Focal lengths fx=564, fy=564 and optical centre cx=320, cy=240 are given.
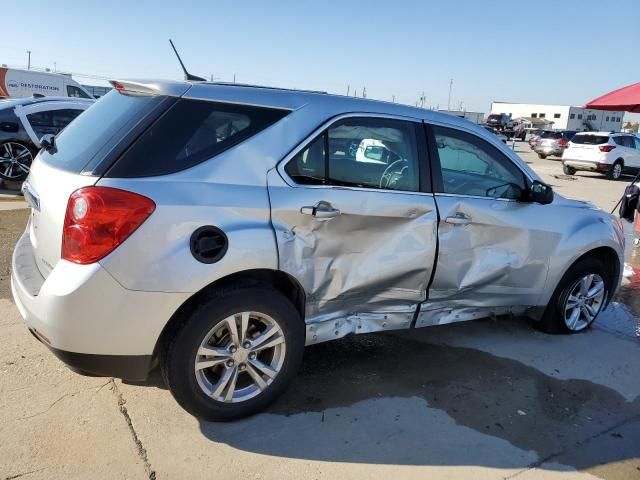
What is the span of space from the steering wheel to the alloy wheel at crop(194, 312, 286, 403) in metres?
1.10

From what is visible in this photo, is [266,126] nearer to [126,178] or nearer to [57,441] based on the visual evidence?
[126,178]

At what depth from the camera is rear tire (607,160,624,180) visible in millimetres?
20809

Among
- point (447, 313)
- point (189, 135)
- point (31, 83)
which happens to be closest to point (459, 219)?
point (447, 313)

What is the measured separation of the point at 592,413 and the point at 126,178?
3.05 metres

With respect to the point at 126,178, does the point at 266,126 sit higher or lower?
higher

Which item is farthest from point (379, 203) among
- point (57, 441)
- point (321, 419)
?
point (57, 441)

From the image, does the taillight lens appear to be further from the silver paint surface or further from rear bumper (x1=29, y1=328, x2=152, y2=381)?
rear bumper (x1=29, y1=328, x2=152, y2=381)

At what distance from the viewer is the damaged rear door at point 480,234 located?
146 inches

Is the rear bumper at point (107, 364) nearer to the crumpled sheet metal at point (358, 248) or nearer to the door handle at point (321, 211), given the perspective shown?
the crumpled sheet metal at point (358, 248)

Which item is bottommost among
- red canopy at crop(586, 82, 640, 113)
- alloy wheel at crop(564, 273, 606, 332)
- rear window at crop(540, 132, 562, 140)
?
alloy wheel at crop(564, 273, 606, 332)

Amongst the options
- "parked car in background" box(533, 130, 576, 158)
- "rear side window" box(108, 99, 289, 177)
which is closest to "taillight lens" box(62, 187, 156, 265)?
"rear side window" box(108, 99, 289, 177)

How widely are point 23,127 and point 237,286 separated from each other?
8812 millimetres

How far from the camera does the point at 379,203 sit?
131 inches

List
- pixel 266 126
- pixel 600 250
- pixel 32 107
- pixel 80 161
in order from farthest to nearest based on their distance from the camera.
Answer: pixel 32 107, pixel 600 250, pixel 266 126, pixel 80 161
